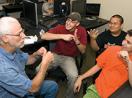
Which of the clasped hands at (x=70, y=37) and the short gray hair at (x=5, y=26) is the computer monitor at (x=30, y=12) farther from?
the short gray hair at (x=5, y=26)

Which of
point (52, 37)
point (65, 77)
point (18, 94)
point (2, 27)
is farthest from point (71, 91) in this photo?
point (2, 27)

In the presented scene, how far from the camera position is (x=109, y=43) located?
10.3 ft

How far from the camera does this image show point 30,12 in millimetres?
3467

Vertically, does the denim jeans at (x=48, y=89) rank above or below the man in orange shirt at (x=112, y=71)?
below

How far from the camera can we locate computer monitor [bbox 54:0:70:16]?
3.84 m

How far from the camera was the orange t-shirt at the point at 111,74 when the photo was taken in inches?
92.0

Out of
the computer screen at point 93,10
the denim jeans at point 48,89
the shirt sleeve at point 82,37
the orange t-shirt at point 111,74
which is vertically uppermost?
the computer screen at point 93,10

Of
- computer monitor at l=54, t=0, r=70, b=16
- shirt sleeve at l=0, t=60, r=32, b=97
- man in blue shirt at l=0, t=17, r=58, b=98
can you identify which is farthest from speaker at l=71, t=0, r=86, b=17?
shirt sleeve at l=0, t=60, r=32, b=97

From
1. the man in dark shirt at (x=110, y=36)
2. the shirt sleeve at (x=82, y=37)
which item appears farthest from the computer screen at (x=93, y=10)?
the shirt sleeve at (x=82, y=37)

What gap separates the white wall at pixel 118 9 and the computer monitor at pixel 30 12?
1370 millimetres

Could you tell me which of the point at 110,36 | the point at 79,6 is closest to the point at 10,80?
the point at 110,36

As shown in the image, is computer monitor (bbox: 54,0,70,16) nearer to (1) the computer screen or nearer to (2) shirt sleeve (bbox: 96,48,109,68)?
(1) the computer screen

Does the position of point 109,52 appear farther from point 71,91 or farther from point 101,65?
point 71,91

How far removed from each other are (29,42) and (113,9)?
1.82 m
